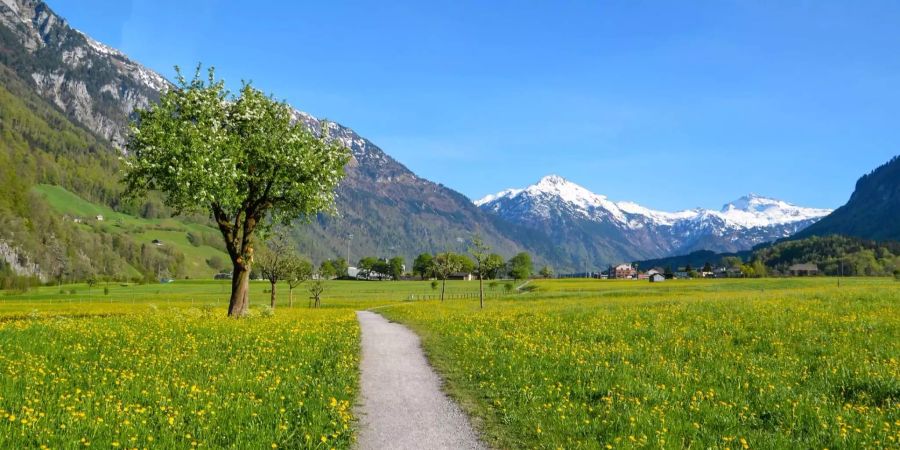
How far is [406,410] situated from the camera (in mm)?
13812

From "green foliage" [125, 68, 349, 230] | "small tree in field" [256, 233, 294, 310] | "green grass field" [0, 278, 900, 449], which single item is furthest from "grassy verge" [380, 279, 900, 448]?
"small tree in field" [256, 233, 294, 310]

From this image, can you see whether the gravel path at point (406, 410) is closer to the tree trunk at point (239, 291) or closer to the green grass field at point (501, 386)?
the green grass field at point (501, 386)

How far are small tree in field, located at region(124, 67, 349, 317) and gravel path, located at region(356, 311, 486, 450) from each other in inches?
677

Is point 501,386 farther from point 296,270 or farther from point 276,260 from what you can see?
point 296,270

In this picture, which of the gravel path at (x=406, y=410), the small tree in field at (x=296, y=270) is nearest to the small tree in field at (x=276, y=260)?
the small tree in field at (x=296, y=270)

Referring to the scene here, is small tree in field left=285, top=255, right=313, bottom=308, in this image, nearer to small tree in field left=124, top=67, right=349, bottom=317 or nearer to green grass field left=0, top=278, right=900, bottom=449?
small tree in field left=124, top=67, right=349, bottom=317

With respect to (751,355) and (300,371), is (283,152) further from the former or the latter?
(751,355)

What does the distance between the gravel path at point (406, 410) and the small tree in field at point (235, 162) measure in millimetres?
17184

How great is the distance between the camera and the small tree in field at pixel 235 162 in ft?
107

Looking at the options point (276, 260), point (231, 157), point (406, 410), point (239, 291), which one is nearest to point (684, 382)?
point (406, 410)

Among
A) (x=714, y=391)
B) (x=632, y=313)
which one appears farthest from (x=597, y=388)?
(x=632, y=313)

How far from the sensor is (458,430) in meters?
12.2

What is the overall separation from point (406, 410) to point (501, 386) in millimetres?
3202

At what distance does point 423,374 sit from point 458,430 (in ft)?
21.6
